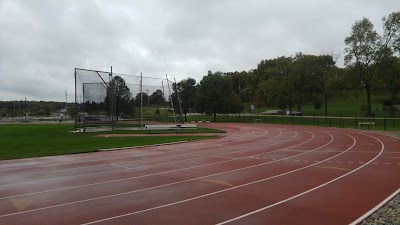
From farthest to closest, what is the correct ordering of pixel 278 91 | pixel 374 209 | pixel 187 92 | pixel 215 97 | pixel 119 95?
pixel 278 91, pixel 187 92, pixel 215 97, pixel 119 95, pixel 374 209

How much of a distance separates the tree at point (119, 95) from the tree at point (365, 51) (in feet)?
129

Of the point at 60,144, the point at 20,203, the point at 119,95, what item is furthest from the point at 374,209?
the point at 119,95

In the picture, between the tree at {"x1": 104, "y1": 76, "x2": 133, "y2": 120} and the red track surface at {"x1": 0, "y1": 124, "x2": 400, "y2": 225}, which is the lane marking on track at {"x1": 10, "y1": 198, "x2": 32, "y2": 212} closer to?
the red track surface at {"x1": 0, "y1": 124, "x2": 400, "y2": 225}

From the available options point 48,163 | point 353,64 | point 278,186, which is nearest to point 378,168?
point 278,186

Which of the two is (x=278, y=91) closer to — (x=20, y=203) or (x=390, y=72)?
(x=390, y=72)

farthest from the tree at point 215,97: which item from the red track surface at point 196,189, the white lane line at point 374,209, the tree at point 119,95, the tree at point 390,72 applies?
the white lane line at point 374,209

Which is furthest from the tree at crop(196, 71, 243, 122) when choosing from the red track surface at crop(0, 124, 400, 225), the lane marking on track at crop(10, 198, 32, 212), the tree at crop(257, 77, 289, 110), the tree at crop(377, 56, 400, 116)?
the lane marking on track at crop(10, 198, 32, 212)

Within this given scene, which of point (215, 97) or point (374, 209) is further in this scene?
point (215, 97)

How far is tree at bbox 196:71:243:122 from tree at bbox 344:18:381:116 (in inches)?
844

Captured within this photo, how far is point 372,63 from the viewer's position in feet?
195

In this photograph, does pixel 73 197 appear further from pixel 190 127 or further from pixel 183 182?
pixel 190 127

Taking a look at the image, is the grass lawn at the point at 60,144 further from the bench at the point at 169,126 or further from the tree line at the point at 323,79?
the tree line at the point at 323,79

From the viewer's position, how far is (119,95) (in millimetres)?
39625

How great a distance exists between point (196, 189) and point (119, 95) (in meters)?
30.9
